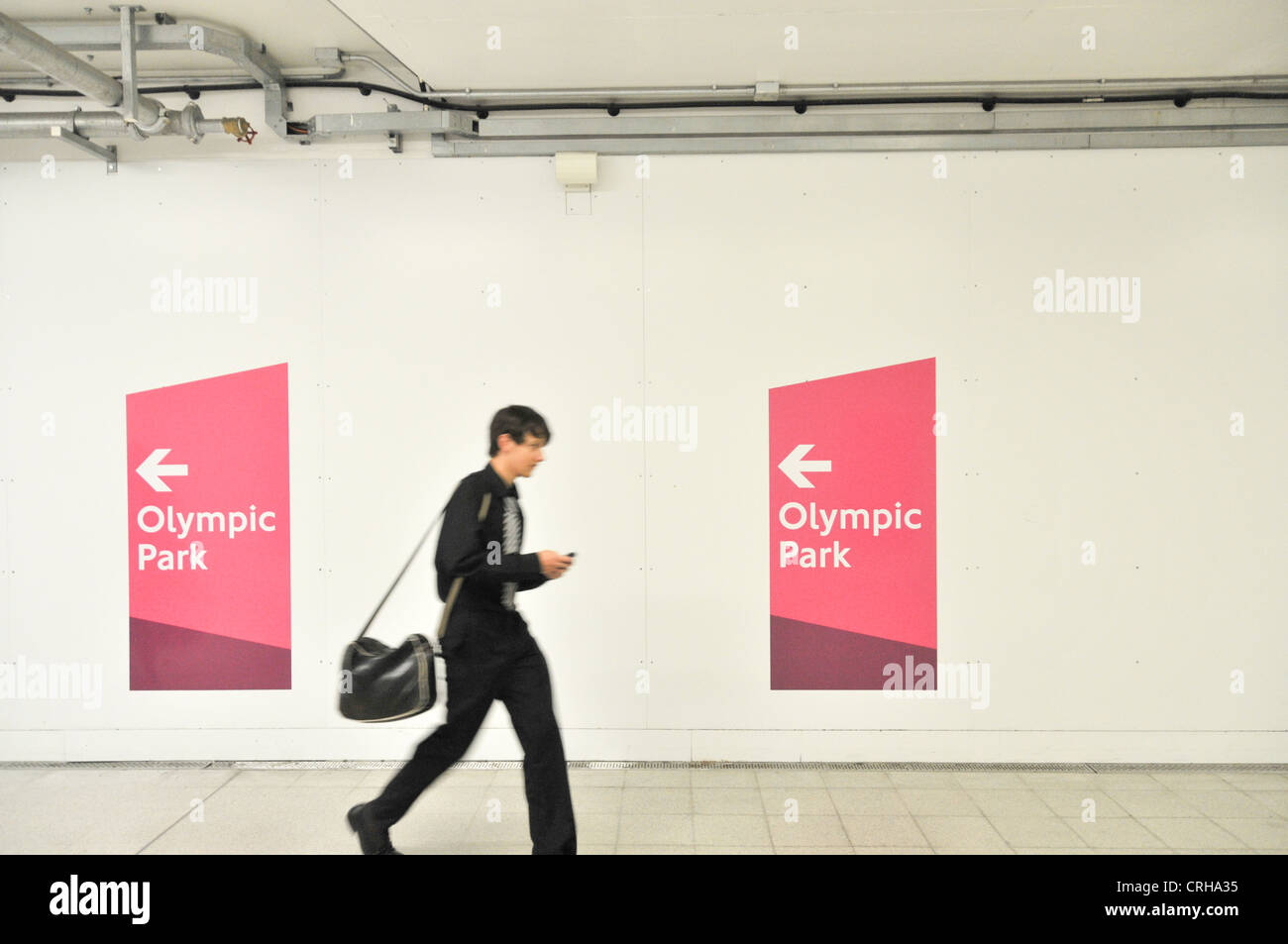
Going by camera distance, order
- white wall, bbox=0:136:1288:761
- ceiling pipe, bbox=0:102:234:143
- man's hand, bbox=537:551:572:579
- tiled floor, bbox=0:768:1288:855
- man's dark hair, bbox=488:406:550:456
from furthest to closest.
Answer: white wall, bbox=0:136:1288:761 → ceiling pipe, bbox=0:102:234:143 → tiled floor, bbox=0:768:1288:855 → man's dark hair, bbox=488:406:550:456 → man's hand, bbox=537:551:572:579

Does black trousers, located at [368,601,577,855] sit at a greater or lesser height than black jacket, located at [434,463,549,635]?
lesser

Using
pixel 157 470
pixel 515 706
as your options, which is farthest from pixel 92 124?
pixel 515 706

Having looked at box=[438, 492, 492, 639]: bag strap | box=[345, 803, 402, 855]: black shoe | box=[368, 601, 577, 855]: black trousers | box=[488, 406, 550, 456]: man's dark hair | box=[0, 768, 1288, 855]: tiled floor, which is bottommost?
box=[0, 768, 1288, 855]: tiled floor

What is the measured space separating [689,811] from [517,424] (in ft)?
5.63

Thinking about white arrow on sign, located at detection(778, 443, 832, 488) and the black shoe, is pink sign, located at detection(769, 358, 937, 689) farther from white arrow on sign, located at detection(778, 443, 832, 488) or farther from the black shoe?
the black shoe

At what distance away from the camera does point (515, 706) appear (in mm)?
2641

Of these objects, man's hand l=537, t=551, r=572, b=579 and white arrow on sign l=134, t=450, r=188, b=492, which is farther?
white arrow on sign l=134, t=450, r=188, b=492

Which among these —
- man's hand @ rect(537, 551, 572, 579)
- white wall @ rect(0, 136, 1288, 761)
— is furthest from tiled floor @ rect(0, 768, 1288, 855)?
man's hand @ rect(537, 551, 572, 579)

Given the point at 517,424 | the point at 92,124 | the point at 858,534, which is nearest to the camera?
the point at 517,424

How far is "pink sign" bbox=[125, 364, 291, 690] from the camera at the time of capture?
3789mm

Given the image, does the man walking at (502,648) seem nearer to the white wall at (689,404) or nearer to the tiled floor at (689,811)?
the tiled floor at (689,811)

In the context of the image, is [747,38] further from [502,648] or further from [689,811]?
[689,811]

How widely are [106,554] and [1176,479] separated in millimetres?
4748

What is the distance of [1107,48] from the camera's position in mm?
3250
